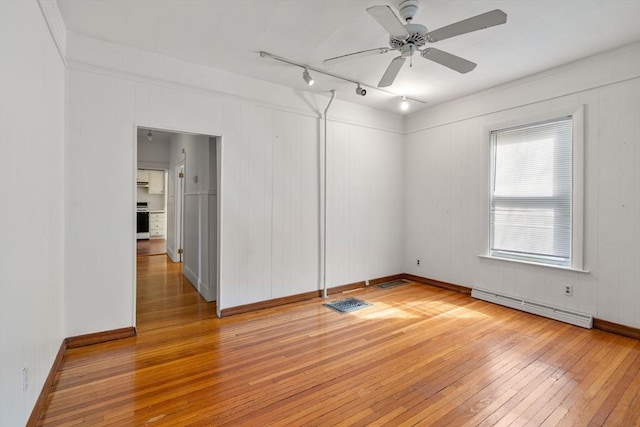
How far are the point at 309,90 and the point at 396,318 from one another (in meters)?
3.06

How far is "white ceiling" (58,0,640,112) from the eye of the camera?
241 cm

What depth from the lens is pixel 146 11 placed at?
2.48m

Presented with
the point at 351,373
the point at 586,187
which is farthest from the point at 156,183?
the point at 586,187

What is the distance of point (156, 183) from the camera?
10547mm

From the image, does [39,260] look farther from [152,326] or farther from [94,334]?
[152,326]

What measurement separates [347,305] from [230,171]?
7.21 ft

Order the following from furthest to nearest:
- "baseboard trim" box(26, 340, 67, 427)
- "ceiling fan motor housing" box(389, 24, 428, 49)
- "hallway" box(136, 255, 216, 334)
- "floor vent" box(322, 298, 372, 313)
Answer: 1. "floor vent" box(322, 298, 372, 313)
2. "hallway" box(136, 255, 216, 334)
3. "ceiling fan motor housing" box(389, 24, 428, 49)
4. "baseboard trim" box(26, 340, 67, 427)

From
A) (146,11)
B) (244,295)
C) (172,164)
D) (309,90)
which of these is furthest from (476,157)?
(172,164)

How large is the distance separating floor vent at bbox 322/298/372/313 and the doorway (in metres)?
1.44

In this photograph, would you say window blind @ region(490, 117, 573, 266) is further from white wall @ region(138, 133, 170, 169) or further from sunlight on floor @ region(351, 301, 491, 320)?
white wall @ region(138, 133, 170, 169)

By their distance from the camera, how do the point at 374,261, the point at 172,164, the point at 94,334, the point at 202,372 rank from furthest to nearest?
the point at 172,164
the point at 374,261
the point at 94,334
the point at 202,372

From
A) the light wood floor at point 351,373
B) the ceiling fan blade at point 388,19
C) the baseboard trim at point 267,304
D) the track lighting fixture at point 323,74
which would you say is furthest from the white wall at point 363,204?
the ceiling fan blade at point 388,19

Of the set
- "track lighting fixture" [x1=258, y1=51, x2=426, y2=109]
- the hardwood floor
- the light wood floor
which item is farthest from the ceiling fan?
the hardwood floor

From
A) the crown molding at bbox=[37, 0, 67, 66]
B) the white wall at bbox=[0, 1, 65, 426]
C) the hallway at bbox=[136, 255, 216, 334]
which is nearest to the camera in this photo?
the white wall at bbox=[0, 1, 65, 426]
